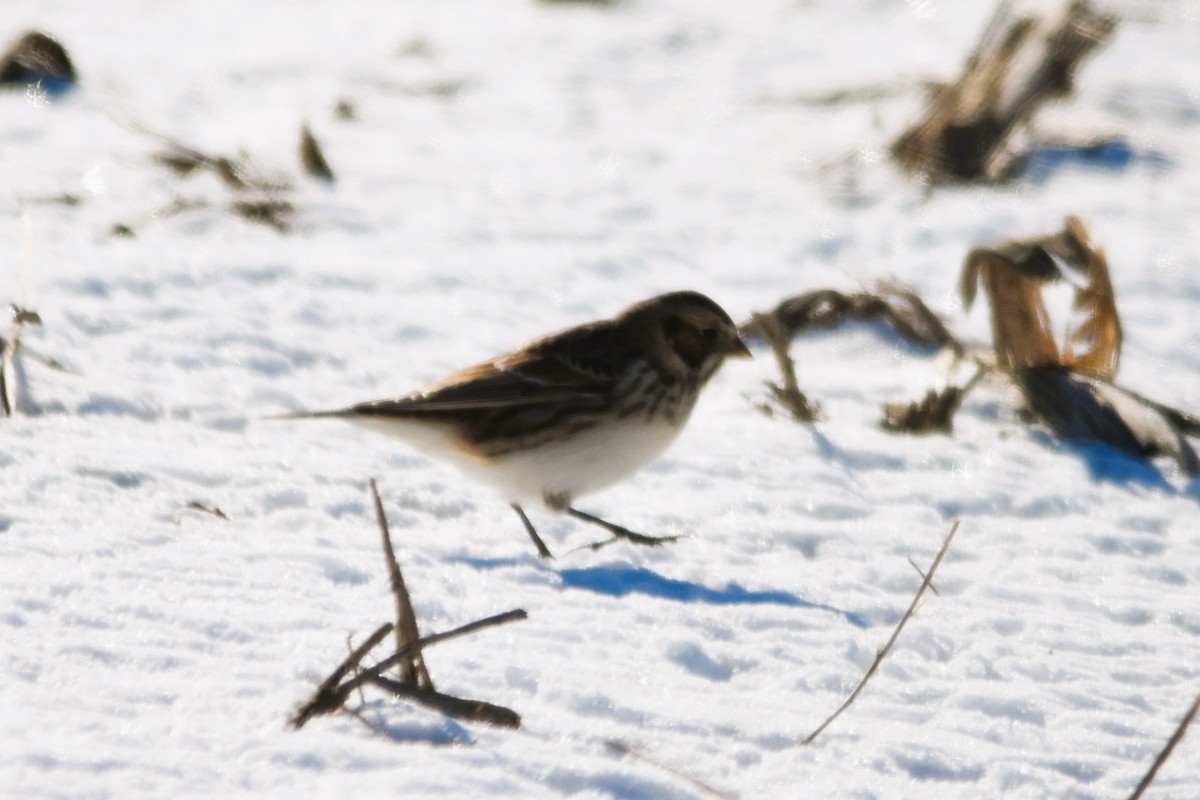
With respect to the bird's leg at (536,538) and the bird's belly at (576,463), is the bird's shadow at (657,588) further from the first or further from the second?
the bird's belly at (576,463)

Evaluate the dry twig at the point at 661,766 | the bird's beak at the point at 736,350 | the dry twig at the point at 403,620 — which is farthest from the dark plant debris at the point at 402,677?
the bird's beak at the point at 736,350

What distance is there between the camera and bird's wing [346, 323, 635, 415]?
4457mm

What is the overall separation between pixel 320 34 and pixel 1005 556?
7.47 m

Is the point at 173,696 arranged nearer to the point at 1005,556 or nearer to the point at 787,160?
the point at 1005,556

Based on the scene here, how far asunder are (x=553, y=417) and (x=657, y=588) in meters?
0.81

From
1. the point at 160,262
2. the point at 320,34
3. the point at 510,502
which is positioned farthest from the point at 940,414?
the point at 320,34

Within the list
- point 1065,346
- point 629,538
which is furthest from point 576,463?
point 1065,346

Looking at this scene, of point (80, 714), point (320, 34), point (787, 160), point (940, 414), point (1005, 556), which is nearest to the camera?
point (80, 714)

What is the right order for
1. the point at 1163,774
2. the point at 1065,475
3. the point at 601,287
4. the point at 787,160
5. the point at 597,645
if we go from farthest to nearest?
the point at 787,160
the point at 601,287
the point at 1065,475
the point at 597,645
the point at 1163,774

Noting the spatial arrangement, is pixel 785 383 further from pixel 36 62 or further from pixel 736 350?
pixel 36 62

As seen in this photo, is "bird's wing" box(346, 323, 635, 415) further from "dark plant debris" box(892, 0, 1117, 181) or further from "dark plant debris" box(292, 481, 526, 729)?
"dark plant debris" box(892, 0, 1117, 181)

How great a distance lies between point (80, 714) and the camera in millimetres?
2693

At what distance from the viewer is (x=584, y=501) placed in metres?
4.95

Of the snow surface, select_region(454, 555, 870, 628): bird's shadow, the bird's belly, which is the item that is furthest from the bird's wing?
select_region(454, 555, 870, 628): bird's shadow
